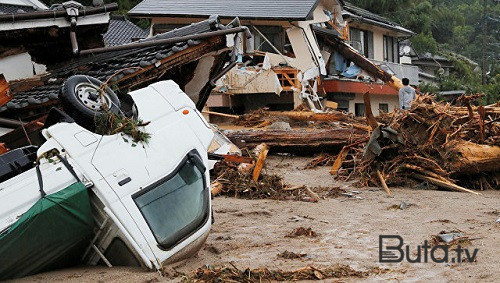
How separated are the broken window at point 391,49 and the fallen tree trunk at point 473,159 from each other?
27.0 m

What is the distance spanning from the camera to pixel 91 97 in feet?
25.3

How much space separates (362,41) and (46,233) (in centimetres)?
3130

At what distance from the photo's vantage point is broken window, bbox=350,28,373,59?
35.2 meters

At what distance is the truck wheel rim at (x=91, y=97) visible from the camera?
753 centimetres

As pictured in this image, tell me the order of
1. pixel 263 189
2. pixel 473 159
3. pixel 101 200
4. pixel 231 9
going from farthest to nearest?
pixel 231 9, pixel 473 159, pixel 263 189, pixel 101 200

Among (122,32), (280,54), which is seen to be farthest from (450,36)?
(122,32)

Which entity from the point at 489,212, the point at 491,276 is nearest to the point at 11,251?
the point at 491,276

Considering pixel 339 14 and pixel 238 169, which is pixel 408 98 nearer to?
pixel 238 169

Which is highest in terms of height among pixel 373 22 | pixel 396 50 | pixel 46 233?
pixel 46 233

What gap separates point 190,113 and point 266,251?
1.73m

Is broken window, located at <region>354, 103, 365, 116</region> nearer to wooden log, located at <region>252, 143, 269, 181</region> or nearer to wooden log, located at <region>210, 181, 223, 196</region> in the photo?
wooden log, located at <region>252, 143, 269, 181</region>

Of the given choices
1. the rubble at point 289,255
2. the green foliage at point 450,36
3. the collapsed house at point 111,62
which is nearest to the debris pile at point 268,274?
the rubble at point 289,255

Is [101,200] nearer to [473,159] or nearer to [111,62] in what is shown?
[111,62]

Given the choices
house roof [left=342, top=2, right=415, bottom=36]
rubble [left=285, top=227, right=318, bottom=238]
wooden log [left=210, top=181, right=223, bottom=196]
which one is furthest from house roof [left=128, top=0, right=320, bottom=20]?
rubble [left=285, top=227, right=318, bottom=238]
